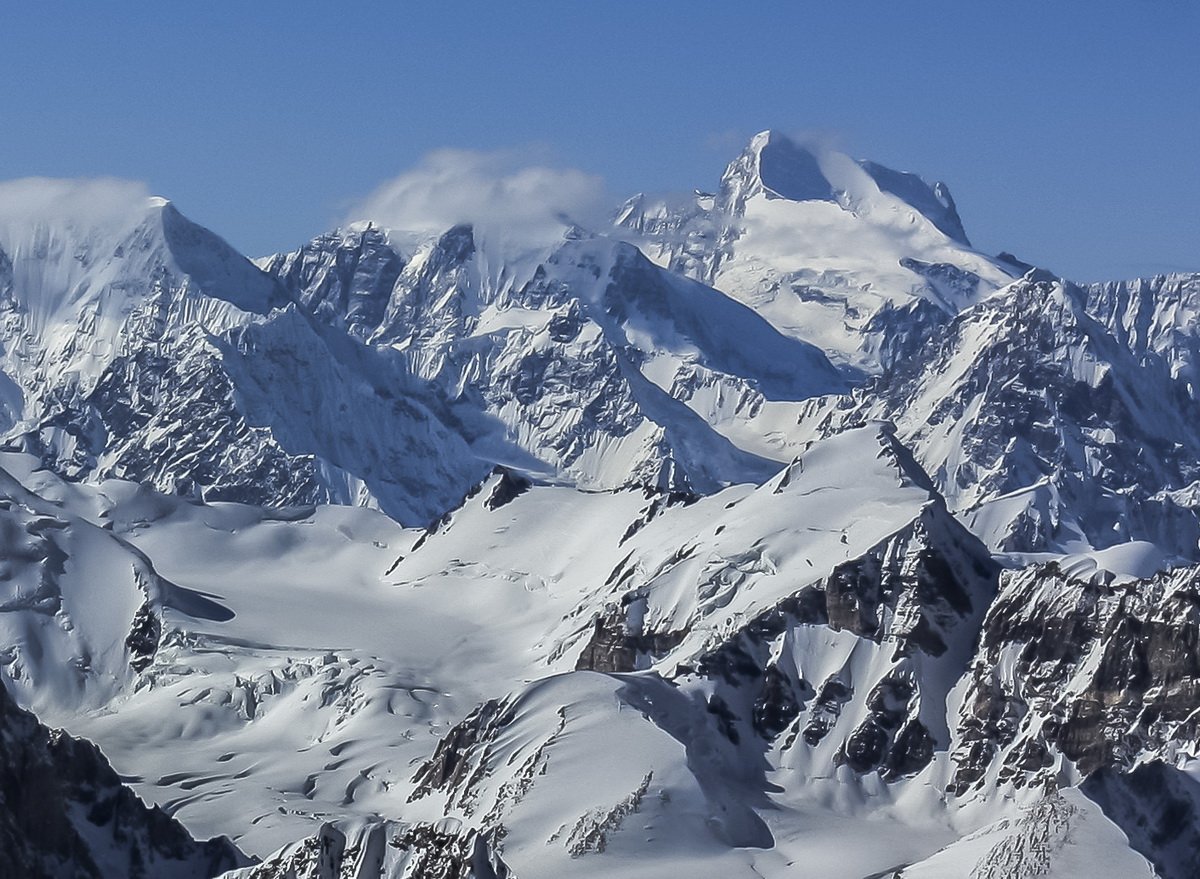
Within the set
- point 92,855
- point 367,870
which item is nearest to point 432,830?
point 367,870

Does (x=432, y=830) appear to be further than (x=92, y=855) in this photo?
No

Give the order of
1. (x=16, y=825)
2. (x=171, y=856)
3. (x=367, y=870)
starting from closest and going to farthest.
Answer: (x=367, y=870), (x=16, y=825), (x=171, y=856)

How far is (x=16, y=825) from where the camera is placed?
18712cm

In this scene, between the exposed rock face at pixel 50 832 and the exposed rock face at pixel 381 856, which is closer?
the exposed rock face at pixel 381 856

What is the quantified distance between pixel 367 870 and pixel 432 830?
5176 millimetres

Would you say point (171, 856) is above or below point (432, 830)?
below

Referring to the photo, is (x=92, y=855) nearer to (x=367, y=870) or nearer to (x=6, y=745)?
(x=6, y=745)

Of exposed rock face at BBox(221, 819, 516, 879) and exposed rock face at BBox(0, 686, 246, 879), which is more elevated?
exposed rock face at BBox(221, 819, 516, 879)

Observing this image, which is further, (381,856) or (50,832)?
(50,832)

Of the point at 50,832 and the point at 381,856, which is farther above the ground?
the point at 381,856

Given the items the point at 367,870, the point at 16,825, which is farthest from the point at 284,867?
the point at 16,825

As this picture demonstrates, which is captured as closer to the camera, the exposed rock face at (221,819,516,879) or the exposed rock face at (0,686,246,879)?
the exposed rock face at (221,819,516,879)

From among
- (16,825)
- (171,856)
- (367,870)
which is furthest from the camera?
(171,856)

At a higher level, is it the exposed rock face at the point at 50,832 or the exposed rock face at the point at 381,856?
the exposed rock face at the point at 381,856
